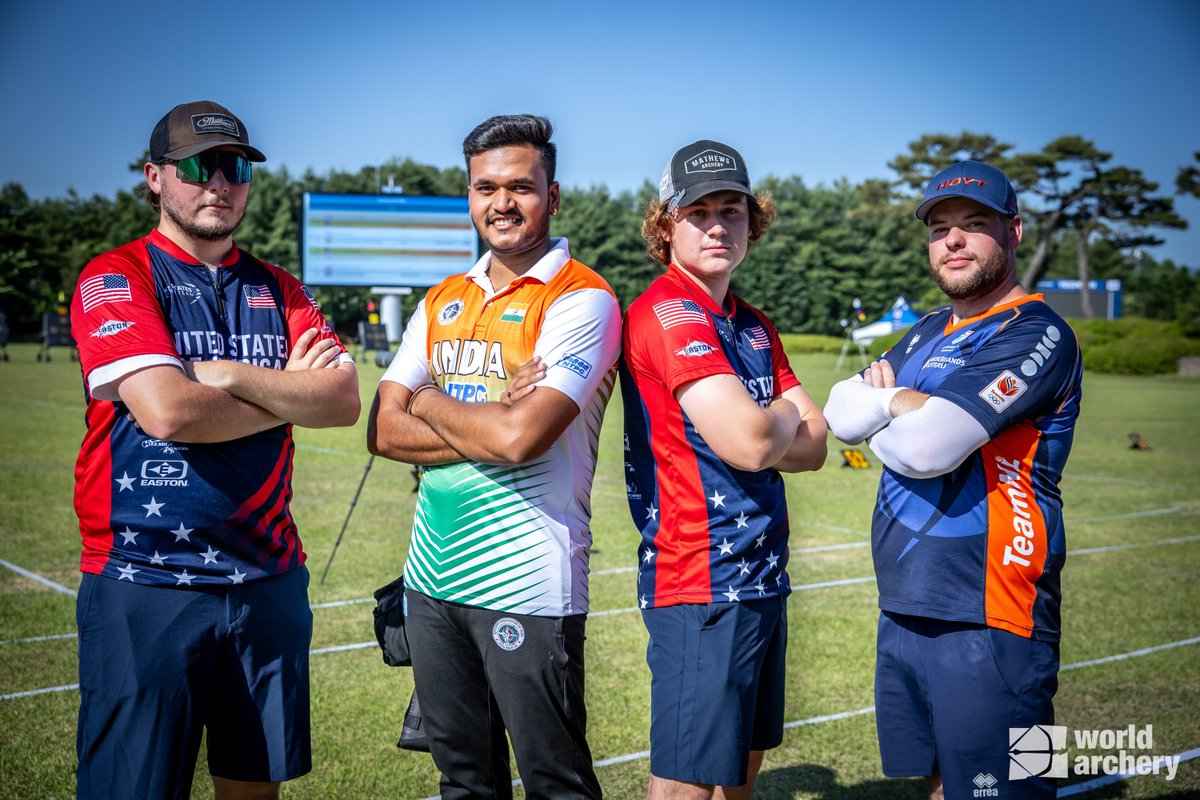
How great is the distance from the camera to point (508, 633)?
10.7 ft

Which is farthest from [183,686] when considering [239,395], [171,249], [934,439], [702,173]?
[934,439]

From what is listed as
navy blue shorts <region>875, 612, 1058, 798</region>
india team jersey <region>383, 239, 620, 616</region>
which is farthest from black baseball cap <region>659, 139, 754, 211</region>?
navy blue shorts <region>875, 612, 1058, 798</region>

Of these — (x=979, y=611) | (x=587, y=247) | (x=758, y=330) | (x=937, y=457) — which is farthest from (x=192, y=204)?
(x=587, y=247)

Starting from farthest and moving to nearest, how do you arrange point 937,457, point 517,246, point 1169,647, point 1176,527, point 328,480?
point 328,480 < point 1176,527 < point 1169,647 < point 517,246 < point 937,457

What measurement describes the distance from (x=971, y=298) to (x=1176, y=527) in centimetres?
999

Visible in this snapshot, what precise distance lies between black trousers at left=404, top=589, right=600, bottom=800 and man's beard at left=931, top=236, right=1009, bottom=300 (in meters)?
1.71

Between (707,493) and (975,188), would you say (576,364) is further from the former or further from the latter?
(975,188)

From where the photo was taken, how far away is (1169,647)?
24.3ft

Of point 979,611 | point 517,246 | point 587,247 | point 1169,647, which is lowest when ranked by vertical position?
point 1169,647

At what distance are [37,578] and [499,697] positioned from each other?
6.84 m

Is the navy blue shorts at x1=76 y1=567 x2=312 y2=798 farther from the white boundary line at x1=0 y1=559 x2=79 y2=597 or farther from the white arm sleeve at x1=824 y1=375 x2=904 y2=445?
the white boundary line at x1=0 y1=559 x2=79 y2=597

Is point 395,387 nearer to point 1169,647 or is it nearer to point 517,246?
point 517,246

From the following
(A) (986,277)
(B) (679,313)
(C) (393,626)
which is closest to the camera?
(B) (679,313)

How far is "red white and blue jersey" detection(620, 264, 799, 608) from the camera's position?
10.7 ft
